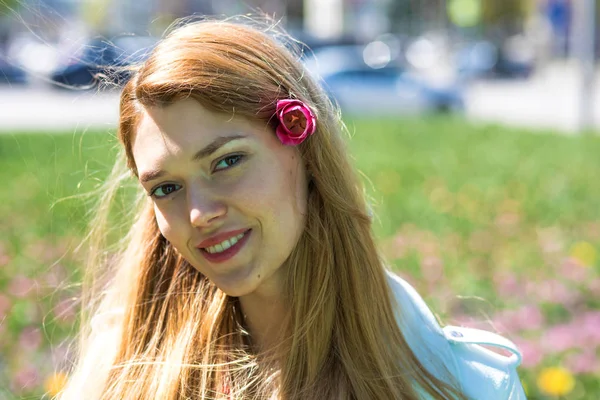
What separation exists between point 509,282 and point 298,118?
231 centimetres

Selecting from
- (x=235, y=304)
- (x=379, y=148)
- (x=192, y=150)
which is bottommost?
(x=379, y=148)

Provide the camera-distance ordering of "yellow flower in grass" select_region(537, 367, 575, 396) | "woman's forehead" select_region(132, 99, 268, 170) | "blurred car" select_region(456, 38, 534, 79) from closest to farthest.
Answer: "woman's forehead" select_region(132, 99, 268, 170) < "yellow flower in grass" select_region(537, 367, 575, 396) < "blurred car" select_region(456, 38, 534, 79)

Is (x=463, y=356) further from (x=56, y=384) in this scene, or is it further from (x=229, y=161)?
(x=56, y=384)

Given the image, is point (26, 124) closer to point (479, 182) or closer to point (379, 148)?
point (379, 148)

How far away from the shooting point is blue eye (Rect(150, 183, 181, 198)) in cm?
172

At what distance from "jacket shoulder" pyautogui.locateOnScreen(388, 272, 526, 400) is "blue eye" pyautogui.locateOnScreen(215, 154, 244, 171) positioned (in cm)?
48

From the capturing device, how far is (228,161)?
1688 millimetres

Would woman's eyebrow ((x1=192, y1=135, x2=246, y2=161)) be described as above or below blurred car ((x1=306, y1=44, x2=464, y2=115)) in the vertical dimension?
above

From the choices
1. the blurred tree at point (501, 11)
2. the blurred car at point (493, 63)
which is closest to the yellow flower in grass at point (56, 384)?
the blurred car at point (493, 63)

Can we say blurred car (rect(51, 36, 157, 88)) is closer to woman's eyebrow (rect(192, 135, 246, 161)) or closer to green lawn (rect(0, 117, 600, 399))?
green lawn (rect(0, 117, 600, 399))

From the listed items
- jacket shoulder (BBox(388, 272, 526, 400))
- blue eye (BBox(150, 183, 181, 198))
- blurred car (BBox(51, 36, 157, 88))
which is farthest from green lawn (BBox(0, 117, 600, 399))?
jacket shoulder (BBox(388, 272, 526, 400))

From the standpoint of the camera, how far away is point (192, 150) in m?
1.65

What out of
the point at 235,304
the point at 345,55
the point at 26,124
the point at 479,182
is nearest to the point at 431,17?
the point at 345,55

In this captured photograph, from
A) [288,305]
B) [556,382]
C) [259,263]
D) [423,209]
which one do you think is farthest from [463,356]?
[423,209]
